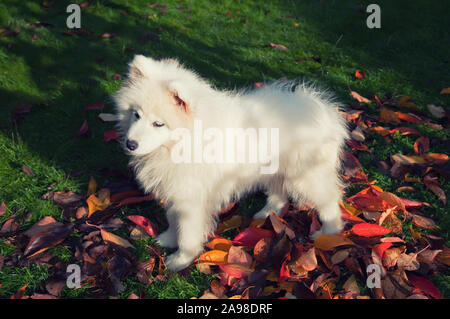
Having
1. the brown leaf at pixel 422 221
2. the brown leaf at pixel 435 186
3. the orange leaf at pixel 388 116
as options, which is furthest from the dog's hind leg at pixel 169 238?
the orange leaf at pixel 388 116

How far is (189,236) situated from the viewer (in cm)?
241

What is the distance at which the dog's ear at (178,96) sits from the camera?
6.07 ft

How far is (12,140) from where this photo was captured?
10.9 ft

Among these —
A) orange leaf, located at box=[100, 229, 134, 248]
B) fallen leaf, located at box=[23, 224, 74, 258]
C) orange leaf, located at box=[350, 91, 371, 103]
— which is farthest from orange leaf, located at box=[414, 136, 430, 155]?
fallen leaf, located at box=[23, 224, 74, 258]

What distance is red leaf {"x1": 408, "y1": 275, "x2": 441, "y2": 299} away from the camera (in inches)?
86.8

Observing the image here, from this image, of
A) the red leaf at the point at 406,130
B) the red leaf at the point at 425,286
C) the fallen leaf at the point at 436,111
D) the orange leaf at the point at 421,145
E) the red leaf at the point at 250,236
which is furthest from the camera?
the fallen leaf at the point at 436,111

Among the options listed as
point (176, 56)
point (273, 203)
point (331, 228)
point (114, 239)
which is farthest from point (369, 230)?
point (176, 56)

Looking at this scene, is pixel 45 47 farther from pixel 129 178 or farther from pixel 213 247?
pixel 213 247

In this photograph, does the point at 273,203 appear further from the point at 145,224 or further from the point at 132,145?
the point at 132,145

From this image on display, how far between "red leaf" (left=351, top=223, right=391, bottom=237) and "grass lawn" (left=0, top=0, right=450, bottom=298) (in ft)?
1.71

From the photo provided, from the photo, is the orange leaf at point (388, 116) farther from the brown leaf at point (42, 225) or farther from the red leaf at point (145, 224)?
the brown leaf at point (42, 225)

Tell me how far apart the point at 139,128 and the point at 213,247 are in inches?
45.2

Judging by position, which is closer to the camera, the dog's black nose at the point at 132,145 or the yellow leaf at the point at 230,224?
the dog's black nose at the point at 132,145
